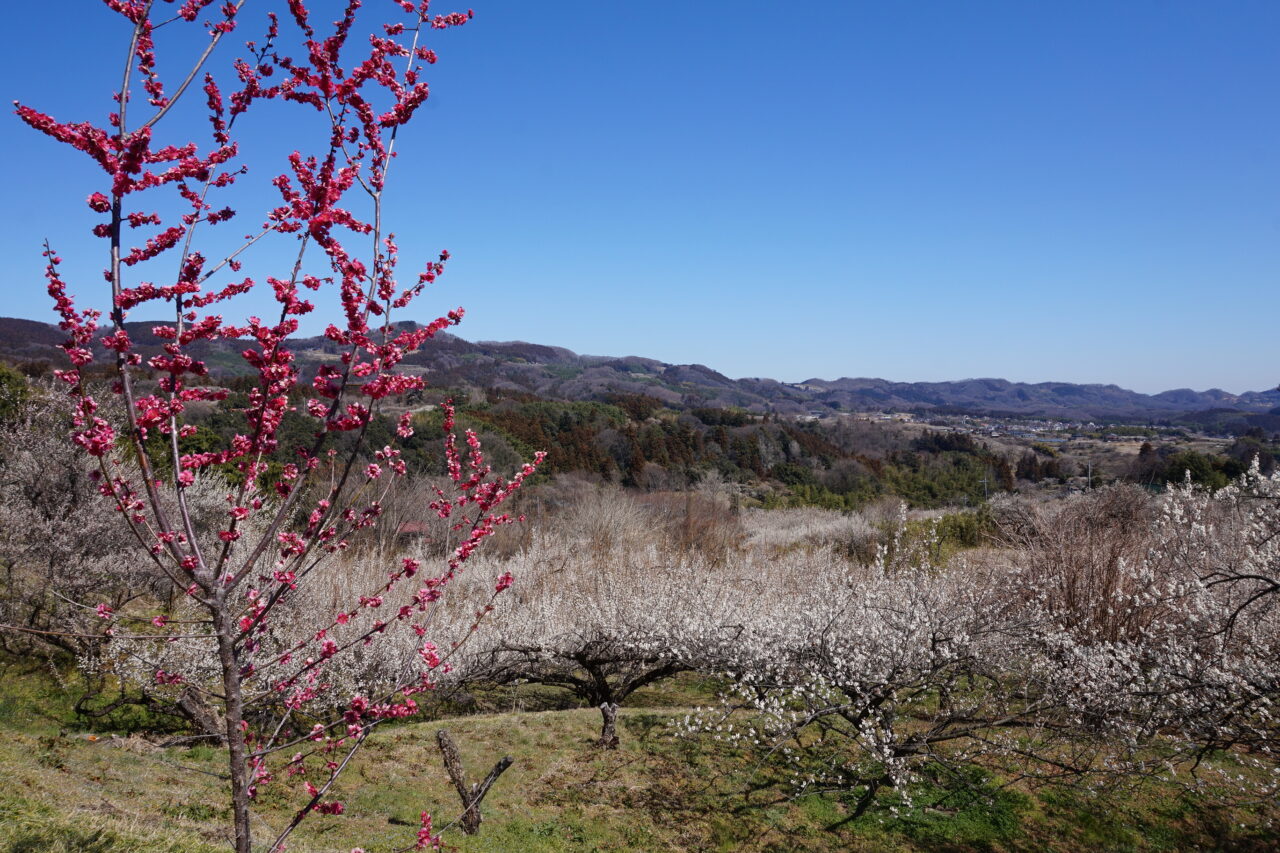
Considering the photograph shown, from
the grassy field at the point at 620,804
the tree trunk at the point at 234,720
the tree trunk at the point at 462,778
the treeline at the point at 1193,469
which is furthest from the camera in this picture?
the treeline at the point at 1193,469

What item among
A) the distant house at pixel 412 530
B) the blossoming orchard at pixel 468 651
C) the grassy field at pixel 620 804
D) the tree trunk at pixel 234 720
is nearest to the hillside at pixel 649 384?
the distant house at pixel 412 530

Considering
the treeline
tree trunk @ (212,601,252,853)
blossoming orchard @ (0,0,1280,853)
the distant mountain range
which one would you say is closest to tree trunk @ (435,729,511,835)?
blossoming orchard @ (0,0,1280,853)

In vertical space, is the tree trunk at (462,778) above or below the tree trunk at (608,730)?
above

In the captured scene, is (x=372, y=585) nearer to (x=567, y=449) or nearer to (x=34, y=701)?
(x=34, y=701)

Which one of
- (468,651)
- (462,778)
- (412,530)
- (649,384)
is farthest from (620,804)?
(649,384)

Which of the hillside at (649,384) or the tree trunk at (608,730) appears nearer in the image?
the tree trunk at (608,730)

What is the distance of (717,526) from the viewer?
3062 cm

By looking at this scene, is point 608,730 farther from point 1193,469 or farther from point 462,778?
point 1193,469

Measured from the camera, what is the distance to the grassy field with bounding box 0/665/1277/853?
7.95 m

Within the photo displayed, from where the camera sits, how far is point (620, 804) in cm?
941

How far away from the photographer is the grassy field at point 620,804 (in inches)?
313

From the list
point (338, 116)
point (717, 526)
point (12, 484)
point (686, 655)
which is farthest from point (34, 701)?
point (717, 526)

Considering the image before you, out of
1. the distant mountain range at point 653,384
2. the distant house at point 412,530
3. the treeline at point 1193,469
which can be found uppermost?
the distant mountain range at point 653,384

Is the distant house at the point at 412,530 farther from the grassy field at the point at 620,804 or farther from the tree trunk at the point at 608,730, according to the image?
the tree trunk at the point at 608,730
